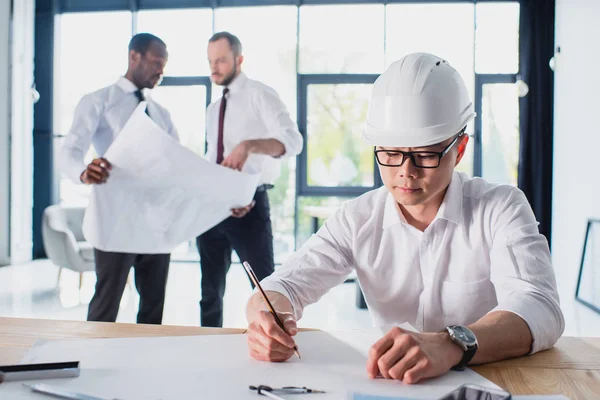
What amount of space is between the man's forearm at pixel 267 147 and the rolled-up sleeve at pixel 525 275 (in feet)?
5.12

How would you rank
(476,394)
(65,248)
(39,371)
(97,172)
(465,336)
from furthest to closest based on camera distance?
(65,248) → (97,172) → (465,336) → (39,371) → (476,394)

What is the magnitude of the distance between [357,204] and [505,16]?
21.6ft

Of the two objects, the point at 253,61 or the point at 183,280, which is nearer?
the point at 183,280

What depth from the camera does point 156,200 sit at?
2.78 metres

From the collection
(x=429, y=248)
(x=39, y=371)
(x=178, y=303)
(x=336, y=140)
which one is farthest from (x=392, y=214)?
(x=336, y=140)

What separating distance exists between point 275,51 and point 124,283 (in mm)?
5316

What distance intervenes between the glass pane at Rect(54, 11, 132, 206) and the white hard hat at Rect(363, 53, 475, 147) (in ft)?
23.2

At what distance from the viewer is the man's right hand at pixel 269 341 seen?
1.11m

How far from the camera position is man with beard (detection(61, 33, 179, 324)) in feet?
9.14

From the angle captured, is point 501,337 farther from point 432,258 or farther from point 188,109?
point 188,109

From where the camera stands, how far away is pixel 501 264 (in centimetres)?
135

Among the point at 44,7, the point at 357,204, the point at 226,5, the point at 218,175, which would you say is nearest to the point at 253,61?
the point at 226,5

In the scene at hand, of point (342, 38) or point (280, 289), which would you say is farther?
point (342, 38)

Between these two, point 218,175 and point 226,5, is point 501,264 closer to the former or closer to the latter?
point 218,175
